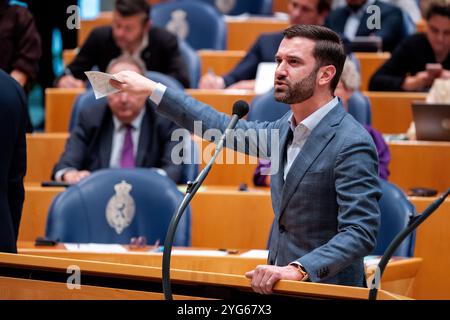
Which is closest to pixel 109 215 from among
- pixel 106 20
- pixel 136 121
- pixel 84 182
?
pixel 84 182

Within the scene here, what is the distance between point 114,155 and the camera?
167 inches

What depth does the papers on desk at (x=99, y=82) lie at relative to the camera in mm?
2219

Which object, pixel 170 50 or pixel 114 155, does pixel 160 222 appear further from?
pixel 170 50

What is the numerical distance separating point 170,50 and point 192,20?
90cm

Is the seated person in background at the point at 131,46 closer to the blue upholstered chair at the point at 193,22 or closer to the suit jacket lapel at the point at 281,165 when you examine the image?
the blue upholstered chair at the point at 193,22

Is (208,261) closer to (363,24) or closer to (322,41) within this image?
(322,41)

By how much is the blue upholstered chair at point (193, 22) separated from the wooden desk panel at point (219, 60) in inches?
12.4

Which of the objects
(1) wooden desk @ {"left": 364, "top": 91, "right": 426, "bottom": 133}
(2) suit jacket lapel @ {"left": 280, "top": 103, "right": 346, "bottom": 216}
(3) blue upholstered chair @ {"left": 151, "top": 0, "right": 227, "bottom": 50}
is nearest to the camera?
(2) suit jacket lapel @ {"left": 280, "top": 103, "right": 346, "bottom": 216}

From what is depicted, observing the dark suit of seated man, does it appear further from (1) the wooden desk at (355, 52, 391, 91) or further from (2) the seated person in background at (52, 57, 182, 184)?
(1) the wooden desk at (355, 52, 391, 91)

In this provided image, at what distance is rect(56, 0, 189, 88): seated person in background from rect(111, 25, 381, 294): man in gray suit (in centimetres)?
254

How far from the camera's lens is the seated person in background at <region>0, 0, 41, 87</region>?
473cm

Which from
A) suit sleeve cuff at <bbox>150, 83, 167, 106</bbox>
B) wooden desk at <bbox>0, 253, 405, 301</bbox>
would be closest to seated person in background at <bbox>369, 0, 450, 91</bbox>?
suit sleeve cuff at <bbox>150, 83, 167, 106</bbox>

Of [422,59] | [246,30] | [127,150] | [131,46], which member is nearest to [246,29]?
[246,30]
